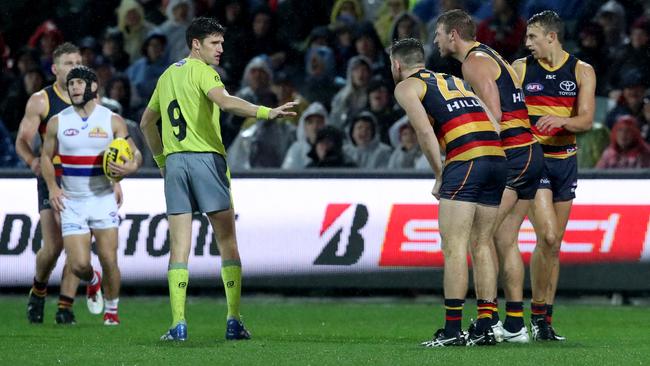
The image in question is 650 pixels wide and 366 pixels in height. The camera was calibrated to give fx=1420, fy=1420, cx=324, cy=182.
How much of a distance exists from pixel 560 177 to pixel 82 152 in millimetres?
4032

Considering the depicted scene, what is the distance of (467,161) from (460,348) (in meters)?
1.22

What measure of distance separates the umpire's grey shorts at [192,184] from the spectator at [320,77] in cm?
784

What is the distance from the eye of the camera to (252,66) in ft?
57.9

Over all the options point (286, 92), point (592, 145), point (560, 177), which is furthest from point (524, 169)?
point (286, 92)

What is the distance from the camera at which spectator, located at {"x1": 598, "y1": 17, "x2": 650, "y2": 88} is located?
1678 centimetres

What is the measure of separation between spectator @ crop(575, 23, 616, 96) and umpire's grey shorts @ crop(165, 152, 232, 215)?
815 cm

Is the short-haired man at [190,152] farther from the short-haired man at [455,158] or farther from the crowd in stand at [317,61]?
the crowd in stand at [317,61]

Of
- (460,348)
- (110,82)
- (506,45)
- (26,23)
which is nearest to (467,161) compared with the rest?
(460,348)

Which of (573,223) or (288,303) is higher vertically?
(573,223)

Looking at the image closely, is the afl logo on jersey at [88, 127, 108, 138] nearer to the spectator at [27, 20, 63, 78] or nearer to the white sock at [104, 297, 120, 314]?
the white sock at [104, 297, 120, 314]

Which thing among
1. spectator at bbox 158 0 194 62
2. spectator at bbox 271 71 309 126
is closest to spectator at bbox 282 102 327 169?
spectator at bbox 271 71 309 126

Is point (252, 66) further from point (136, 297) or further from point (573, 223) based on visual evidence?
point (573, 223)

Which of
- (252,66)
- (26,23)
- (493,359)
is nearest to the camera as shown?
(493,359)

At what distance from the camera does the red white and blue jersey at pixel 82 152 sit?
11.9m
